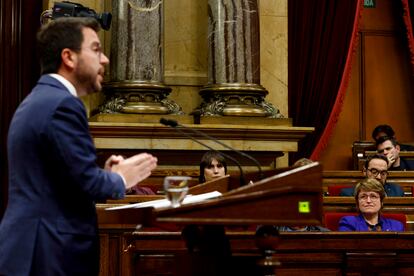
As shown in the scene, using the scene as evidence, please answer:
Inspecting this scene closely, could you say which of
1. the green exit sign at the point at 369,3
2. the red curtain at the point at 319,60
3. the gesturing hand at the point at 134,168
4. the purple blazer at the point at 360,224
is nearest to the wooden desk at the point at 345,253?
the purple blazer at the point at 360,224

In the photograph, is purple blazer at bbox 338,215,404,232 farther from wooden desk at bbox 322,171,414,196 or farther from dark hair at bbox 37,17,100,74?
dark hair at bbox 37,17,100,74

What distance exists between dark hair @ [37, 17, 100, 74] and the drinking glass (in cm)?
54

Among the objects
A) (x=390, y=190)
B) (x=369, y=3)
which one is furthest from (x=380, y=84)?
(x=390, y=190)

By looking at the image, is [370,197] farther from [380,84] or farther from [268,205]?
[380,84]

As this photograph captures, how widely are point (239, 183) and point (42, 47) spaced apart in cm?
96

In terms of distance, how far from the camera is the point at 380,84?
9.92m

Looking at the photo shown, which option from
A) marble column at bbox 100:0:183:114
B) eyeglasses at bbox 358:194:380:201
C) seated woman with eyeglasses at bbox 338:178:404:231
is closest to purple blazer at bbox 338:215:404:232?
seated woman with eyeglasses at bbox 338:178:404:231

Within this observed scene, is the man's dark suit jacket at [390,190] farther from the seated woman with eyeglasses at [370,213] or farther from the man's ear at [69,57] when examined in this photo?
the man's ear at [69,57]

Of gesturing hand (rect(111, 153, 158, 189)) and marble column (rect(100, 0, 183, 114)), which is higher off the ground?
marble column (rect(100, 0, 183, 114))

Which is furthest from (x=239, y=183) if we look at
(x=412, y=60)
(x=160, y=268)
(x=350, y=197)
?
(x=412, y=60)

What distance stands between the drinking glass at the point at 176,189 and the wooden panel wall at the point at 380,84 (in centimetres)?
698

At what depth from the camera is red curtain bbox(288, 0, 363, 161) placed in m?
9.04

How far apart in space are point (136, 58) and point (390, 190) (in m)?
2.31

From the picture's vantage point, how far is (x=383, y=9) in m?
10.0
